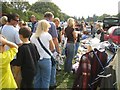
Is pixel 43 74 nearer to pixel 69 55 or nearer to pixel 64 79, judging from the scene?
pixel 64 79

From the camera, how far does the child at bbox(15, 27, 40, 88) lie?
526 cm

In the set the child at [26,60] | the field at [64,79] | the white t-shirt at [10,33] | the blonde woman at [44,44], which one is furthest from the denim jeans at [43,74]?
the field at [64,79]

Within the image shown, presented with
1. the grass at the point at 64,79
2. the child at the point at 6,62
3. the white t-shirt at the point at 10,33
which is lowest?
the grass at the point at 64,79

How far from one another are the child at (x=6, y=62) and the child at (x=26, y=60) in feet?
2.19

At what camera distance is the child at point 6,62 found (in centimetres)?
438

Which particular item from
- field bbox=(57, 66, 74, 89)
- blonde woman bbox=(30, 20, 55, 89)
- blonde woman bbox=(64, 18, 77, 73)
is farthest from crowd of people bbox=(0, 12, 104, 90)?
blonde woman bbox=(64, 18, 77, 73)

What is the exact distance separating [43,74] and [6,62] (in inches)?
73.9

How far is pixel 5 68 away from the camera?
4.50 metres

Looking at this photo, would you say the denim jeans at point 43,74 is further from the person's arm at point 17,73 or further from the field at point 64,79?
the field at point 64,79

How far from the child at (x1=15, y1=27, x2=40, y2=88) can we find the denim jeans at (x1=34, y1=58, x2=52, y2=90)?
0.57 meters

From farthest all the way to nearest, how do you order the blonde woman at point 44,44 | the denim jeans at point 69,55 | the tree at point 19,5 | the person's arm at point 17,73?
the tree at point 19,5 → the denim jeans at point 69,55 → the blonde woman at point 44,44 → the person's arm at point 17,73

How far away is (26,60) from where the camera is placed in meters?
5.30

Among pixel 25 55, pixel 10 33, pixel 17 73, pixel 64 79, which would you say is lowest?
pixel 64 79

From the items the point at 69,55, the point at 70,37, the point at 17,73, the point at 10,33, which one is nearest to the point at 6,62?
the point at 17,73
